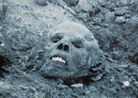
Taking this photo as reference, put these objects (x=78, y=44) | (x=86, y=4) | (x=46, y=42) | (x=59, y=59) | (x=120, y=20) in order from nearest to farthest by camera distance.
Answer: (x=59, y=59), (x=78, y=44), (x=46, y=42), (x=120, y=20), (x=86, y=4)

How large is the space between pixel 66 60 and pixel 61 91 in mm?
478

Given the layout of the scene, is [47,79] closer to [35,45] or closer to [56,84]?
[56,84]

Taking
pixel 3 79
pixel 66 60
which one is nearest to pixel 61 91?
pixel 66 60

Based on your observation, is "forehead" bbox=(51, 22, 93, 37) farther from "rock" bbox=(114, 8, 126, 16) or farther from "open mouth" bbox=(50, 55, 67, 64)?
"rock" bbox=(114, 8, 126, 16)

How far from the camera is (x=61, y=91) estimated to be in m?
2.50

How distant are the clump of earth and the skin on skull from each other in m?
0.16

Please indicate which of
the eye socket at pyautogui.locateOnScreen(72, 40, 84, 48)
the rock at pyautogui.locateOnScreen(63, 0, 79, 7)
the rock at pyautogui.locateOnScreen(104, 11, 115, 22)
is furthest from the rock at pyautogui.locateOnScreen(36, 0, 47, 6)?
the eye socket at pyautogui.locateOnScreen(72, 40, 84, 48)

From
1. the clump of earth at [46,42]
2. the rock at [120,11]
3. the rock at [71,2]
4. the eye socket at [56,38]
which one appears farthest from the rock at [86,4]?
the eye socket at [56,38]

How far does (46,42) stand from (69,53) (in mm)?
590

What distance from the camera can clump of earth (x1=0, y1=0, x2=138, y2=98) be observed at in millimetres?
2520

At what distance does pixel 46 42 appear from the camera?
301 cm

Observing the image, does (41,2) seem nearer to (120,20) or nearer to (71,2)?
(71,2)

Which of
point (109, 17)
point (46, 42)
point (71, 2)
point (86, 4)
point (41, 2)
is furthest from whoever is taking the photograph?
point (71, 2)

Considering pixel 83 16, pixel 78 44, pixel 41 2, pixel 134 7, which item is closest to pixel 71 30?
pixel 78 44
